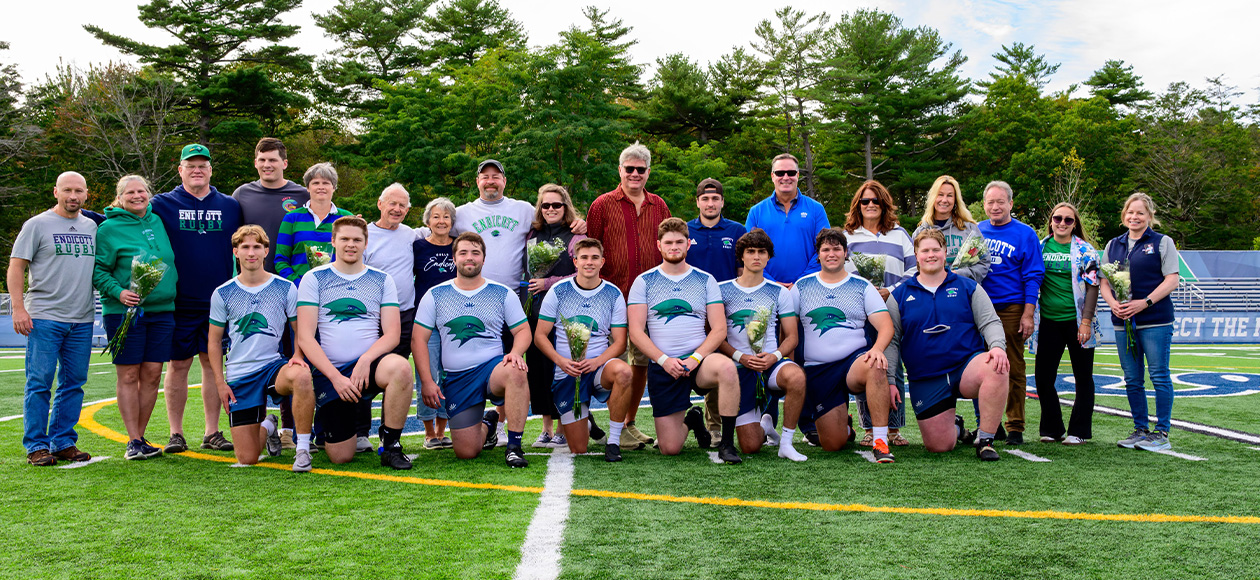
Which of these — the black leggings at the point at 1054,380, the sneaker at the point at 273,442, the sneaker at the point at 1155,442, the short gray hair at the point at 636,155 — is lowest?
the sneaker at the point at 273,442

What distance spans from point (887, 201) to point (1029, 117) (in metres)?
42.6

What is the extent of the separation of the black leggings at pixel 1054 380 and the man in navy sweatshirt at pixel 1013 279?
17 centimetres

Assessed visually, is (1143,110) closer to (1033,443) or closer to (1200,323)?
(1200,323)

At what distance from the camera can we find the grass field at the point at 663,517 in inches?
125

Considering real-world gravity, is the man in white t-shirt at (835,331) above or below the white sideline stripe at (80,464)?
above

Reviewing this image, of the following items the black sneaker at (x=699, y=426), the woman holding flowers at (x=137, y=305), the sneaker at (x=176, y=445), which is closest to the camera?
the woman holding flowers at (x=137, y=305)

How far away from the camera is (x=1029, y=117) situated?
142ft

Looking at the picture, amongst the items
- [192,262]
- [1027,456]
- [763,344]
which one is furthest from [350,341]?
[1027,456]

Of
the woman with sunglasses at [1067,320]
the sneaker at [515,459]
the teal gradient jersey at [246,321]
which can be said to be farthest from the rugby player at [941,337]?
the teal gradient jersey at [246,321]

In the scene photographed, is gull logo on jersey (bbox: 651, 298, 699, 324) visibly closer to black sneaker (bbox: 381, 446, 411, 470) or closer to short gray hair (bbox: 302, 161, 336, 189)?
black sneaker (bbox: 381, 446, 411, 470)

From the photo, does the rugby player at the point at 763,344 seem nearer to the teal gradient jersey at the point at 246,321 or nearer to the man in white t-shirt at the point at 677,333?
the man in white t-shirt at the point at 677,333

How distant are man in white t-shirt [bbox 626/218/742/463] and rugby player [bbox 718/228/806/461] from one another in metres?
0.13

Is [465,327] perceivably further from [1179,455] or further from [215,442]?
[1179,455]

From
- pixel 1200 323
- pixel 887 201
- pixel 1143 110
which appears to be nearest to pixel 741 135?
pixel 1200 323
